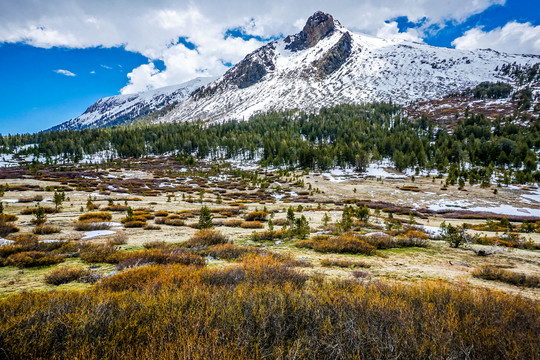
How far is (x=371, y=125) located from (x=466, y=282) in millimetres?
126671

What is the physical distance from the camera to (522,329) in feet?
9.91

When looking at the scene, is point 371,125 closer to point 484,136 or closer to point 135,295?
point 484,136

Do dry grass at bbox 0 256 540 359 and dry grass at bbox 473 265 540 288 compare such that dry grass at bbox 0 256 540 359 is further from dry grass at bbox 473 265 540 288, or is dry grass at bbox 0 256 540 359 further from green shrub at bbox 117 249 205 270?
dry grass at bbox 473 265 540 288

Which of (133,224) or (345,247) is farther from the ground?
(133,224)

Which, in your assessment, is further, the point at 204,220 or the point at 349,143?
the point at 349,143

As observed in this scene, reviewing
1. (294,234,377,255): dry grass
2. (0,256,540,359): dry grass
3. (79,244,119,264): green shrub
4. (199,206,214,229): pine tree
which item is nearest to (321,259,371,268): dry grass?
(294,234,377,255): dry grass

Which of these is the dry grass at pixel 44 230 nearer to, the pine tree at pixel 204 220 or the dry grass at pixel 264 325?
the pine tree at pixel 204 220

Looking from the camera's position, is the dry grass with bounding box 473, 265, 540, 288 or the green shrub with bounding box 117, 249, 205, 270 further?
the green shrub with bounding box 117, 249, 205, 270

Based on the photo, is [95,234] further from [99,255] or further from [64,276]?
[64,276]

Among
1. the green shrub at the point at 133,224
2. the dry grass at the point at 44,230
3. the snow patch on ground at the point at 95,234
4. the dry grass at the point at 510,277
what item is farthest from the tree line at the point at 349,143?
the dry grass at the point at 44,230

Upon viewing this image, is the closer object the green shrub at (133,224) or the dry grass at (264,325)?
the dry grass at (264,325)

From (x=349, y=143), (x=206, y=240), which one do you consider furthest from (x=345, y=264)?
(x=349, y=143)

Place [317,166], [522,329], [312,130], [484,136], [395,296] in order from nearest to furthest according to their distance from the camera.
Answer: [522,329]
[395,296]
[317,166]
[484,136]
[312,130]

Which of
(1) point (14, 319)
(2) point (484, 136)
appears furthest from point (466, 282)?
(2) point (484, 136)
